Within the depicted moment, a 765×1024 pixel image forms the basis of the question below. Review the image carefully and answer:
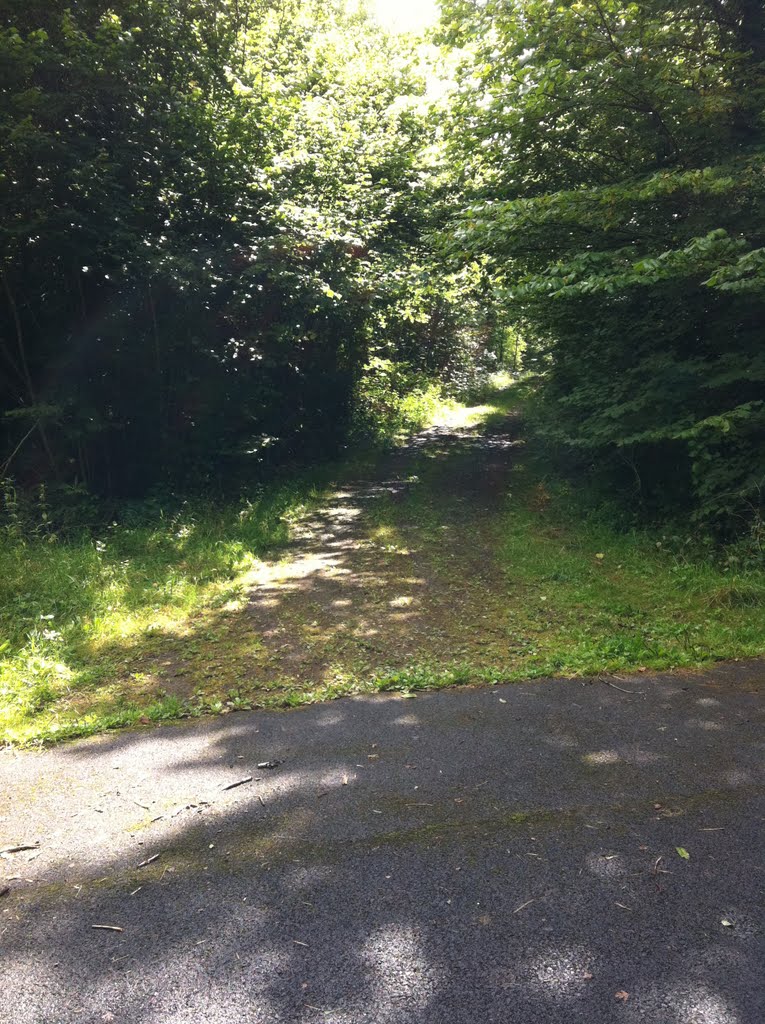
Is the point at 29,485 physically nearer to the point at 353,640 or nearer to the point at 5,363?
the point at 5,363

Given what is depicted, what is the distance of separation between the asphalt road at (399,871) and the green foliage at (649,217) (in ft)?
13.4

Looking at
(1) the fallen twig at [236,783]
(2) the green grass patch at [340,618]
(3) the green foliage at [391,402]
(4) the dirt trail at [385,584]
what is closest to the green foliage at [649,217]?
(2) the green grass patch at [340,618]

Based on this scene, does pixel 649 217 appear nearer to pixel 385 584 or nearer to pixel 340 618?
pixel 385 584

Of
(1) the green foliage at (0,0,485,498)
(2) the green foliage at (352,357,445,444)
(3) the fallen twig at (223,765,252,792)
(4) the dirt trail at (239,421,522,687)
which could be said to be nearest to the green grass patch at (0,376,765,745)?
(4) the dirt trail at (239,421,522,687)

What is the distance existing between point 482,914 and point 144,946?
124 centimetres

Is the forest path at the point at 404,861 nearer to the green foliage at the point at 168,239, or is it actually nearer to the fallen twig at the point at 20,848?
the fallen twig at the point at 20,848

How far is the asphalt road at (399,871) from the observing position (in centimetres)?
224

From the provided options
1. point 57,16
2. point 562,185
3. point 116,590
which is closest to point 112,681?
point 116,590

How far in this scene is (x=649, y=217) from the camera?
308 inches

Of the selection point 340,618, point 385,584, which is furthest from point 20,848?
point 385,584

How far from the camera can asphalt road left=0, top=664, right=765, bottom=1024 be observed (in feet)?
7.34

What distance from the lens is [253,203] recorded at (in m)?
10.9

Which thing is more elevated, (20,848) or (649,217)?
A: (649,217)

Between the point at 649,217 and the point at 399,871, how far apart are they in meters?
7.58
